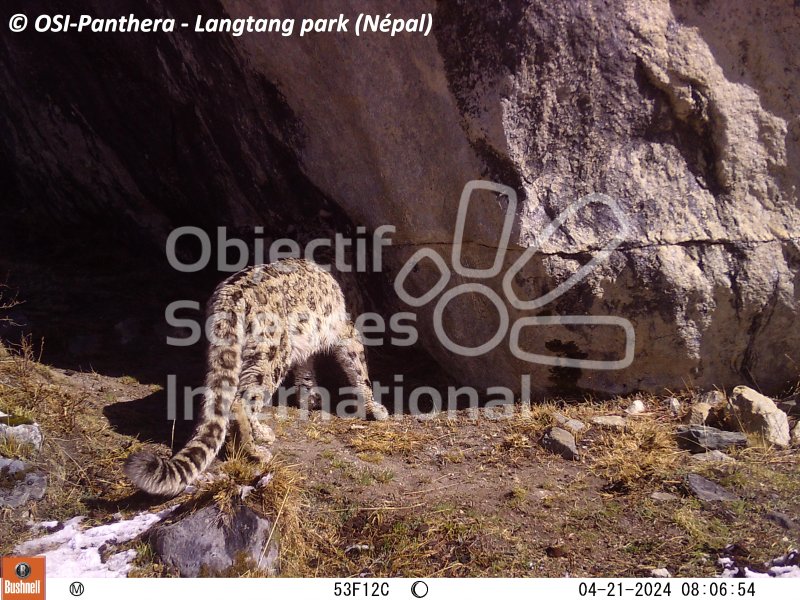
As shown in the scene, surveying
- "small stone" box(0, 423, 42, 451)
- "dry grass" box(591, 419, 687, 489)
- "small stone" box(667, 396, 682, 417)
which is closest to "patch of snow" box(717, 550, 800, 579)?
"dry grass" box(591, 419, 687, 489)

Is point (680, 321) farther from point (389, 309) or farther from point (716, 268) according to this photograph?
point (389, 309)

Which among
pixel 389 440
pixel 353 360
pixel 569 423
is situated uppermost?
pixel 353 360

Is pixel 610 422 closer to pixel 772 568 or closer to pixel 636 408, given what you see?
pixel 636 408

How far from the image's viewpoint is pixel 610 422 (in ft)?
18.4

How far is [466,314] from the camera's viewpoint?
6223 millimetres

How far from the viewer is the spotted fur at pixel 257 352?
4414 mm

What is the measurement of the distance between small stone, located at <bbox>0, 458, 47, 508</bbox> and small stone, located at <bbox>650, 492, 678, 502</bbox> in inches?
139

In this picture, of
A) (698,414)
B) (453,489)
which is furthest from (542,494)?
(698,414)

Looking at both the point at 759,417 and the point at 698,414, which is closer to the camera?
the point at 759,417

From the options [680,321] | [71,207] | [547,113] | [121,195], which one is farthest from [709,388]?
[71,207]

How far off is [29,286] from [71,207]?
47.2 inches

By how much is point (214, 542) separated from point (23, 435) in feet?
5.10

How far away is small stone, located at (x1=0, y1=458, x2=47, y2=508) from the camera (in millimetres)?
4508

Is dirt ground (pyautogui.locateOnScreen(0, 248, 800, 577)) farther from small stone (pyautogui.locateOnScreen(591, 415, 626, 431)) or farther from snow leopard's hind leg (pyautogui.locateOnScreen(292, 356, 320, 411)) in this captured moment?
snow leopard's hind leg (pyautogui.locateOnScreen(292, 356, 320, 411))
